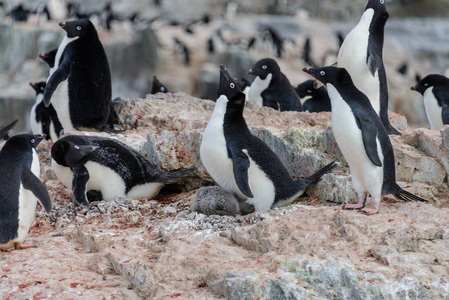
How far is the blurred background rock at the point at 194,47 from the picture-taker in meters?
20.0

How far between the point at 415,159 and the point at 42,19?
846 inches

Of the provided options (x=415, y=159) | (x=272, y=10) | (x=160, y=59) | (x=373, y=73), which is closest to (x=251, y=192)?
(x=415, y=159)

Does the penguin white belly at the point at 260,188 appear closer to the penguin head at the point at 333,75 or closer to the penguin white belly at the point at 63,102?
the penguin head at the point at 333,75

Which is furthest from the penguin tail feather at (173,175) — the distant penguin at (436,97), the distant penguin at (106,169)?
the distant penguin at (436,97)

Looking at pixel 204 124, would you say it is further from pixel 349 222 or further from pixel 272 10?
pixel 272 10

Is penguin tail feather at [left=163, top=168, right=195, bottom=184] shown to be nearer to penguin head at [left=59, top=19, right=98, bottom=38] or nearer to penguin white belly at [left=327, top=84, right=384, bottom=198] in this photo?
penguin white belly at [left=327, top=84, right=384, bottom=198]

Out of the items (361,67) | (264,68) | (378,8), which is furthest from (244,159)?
(264,68)

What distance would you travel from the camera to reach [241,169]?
181 inches

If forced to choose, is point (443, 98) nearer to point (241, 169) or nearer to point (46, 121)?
point (241, 169)

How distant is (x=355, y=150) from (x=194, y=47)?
19769 millimetres

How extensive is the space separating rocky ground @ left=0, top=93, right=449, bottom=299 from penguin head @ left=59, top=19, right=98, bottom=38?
207 cm

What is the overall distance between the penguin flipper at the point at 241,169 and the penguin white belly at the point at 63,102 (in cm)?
290

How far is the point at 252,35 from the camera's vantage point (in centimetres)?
2519

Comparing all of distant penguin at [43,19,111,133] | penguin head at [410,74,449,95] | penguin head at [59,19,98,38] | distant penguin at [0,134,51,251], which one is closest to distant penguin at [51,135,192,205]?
distant penguin at [0,134,51,251]
